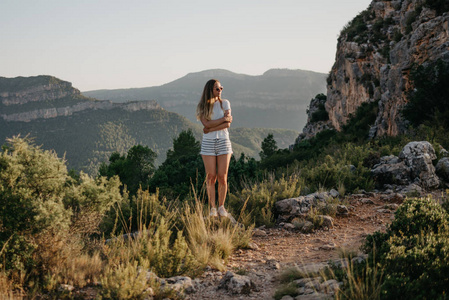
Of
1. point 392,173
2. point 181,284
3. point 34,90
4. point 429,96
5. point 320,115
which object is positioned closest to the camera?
point 181,284

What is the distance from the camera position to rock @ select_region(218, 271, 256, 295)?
3.01m

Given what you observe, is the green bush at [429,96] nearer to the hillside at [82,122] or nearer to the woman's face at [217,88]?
the woman's face at [217,88]

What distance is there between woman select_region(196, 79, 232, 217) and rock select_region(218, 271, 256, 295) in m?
1.63

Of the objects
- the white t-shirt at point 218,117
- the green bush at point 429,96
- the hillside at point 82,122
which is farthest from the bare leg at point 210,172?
the hillside at point 82,122

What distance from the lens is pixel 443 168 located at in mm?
6945

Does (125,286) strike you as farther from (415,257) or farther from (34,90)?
(34,90)

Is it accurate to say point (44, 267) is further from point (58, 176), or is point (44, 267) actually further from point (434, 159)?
point (434, 159)

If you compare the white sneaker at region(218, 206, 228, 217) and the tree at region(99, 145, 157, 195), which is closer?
the white sneaker at region(218, 206, 228, 217)

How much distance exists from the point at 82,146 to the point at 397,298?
11227 centimetres

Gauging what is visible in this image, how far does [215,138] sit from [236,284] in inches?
93.4

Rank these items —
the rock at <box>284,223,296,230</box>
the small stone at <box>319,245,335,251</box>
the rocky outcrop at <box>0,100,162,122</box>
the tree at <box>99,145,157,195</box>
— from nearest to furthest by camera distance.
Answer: the small stone at <box>319,245,335,251</box> < the rock at <box>284,223,296,230</box> < the tree at <box>99,145,157,195</box> < the rocky outcrop at <box>0,100,162,122</box>

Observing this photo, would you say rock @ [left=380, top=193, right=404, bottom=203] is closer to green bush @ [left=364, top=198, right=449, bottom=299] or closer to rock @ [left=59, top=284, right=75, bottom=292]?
green bush @ [left=364, top=198, right=449, bottom=299]

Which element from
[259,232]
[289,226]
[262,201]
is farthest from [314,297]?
[262,201]

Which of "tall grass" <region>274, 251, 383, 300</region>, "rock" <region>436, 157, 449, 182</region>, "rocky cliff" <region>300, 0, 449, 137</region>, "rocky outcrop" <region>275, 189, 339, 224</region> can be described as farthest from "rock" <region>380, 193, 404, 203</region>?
"rocky cliff" <region>300, 0, 449, 137</region>
